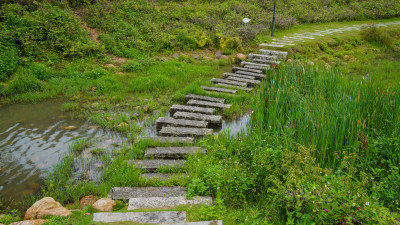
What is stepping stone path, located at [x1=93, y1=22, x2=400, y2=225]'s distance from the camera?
331cm

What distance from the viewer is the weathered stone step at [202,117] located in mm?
6483

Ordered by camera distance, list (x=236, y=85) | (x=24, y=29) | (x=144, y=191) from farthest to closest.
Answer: (x=24, y=29) → (x=236, y=85) → (x=144, y=191)

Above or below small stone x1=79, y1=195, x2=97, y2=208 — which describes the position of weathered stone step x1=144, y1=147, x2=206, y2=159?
above

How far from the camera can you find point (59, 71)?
29.9 feet

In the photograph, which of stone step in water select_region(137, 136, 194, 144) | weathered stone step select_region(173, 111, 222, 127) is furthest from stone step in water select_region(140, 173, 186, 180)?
weathered stone step select_region(173, 111, 222, 127)

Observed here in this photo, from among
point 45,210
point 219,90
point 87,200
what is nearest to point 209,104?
point 219,90

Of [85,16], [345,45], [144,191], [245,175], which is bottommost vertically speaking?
[144,191]

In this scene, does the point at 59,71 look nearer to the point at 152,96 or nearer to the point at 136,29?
the point at 152,96

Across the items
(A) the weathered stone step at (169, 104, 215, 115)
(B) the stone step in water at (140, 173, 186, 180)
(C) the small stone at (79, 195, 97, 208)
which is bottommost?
(C) the small stone at (79, 195, 97, 208)

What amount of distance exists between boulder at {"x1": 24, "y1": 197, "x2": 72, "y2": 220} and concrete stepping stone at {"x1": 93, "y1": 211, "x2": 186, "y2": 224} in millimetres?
537

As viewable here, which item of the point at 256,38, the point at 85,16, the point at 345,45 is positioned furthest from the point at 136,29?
the point at 345,45

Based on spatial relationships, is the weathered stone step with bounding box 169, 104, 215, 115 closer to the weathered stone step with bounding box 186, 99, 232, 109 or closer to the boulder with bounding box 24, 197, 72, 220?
the weathered stone step with bounding box 186, 99, 232, 109

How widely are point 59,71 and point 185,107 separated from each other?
14.4ft

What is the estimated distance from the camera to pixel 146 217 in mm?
3268
